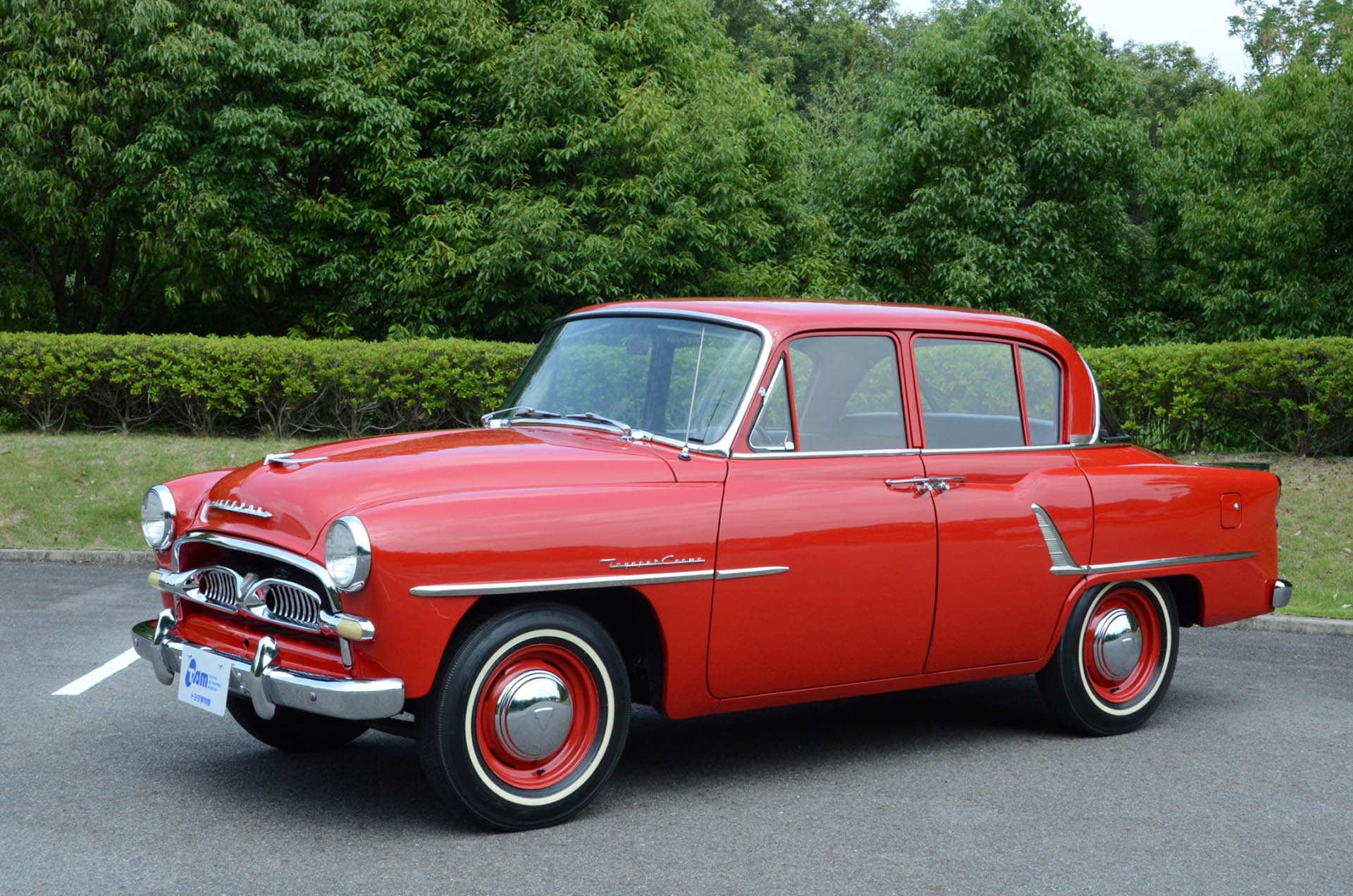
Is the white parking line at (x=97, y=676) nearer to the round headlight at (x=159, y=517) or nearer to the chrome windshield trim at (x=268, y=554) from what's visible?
the round headlight at (x=159, y=517)

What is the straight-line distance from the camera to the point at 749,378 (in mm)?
5312

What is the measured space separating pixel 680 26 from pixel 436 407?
8.89m

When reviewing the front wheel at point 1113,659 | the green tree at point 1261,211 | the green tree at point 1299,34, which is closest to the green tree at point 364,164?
the green tree at point 1261,211

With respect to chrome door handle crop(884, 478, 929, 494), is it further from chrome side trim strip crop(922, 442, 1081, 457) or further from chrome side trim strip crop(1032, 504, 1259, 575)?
chrome side trim strip crop(1032, 504, 1259, 575)

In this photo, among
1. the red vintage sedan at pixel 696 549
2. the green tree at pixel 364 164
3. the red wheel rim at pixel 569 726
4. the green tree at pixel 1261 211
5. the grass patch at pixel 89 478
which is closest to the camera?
the red vintage sedan at pixel 696 549

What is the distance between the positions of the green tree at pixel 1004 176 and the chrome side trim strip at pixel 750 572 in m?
16.8

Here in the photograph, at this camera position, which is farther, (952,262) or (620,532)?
(952,262)

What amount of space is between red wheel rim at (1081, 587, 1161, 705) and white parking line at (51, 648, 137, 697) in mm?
4669

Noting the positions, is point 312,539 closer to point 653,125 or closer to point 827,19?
point 653,125

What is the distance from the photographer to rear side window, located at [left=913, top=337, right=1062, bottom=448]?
5875 mm

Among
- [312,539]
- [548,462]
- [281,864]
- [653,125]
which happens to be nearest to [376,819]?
[281,864]

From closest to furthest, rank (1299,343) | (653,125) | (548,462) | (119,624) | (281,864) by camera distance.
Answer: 1. (281,864)
2. (548,462)
3. (119,624)
4. (1299,343)
5. (653,125)

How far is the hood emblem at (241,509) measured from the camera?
15.3 feet

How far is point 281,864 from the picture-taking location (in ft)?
14.0
